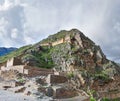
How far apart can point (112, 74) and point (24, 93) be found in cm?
4123

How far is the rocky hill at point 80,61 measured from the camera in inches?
3009

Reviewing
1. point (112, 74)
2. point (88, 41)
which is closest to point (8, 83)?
point (112, 74)

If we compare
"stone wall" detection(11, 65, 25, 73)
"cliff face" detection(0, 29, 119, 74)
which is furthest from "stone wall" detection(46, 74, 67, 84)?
"cliff face" detection(0, 29, 119, 74)

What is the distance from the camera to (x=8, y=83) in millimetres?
55156

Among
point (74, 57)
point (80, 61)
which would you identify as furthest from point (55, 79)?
point (74, 57)

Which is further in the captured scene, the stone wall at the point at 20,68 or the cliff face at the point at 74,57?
the cliff face at the point at 74,57

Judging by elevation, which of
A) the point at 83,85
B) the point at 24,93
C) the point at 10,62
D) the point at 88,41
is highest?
the point at 88,41

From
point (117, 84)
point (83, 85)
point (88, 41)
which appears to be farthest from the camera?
point (88, 41)

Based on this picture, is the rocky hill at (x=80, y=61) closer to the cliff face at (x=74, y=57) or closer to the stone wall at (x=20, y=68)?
the cliff face at (x=74, y=57)

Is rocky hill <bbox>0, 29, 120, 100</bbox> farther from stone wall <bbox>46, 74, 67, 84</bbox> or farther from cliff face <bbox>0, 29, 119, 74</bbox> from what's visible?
stone wall <bbox>46, 74, 67, 84</bbox>

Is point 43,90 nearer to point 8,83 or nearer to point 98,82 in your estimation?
point 8,83

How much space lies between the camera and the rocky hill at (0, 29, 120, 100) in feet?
251

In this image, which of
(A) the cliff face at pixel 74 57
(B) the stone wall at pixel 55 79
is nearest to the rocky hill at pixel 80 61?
(A) the cliff face at pixel 74 57

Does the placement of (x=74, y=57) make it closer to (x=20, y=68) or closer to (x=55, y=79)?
(x=20, y=68)
